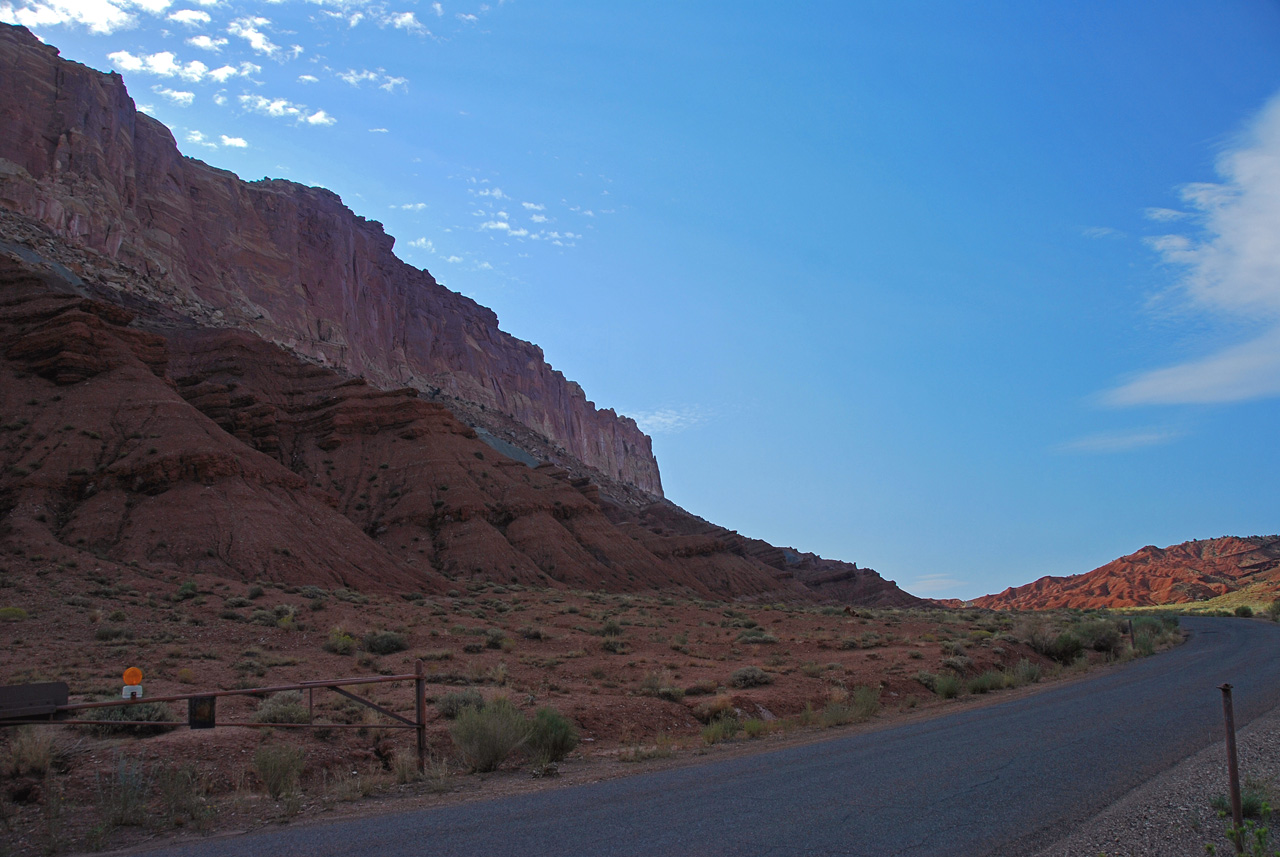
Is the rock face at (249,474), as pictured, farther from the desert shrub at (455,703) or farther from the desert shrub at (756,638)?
the desert shrub at (455,703)

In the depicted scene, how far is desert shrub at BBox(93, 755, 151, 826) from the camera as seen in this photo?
8172mm

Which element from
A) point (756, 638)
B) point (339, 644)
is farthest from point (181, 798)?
point (756, 638)

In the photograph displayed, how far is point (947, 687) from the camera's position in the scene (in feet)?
61.7

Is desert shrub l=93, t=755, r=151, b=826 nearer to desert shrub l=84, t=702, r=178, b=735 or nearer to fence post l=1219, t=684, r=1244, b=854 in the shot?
desert shrub l=84, t=702, r=178, b=735

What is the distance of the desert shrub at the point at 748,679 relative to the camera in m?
19.3

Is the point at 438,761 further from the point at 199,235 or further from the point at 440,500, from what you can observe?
the point at 199,235

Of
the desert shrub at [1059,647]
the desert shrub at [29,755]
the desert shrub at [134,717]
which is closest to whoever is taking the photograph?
the desert shrub at [29,755]

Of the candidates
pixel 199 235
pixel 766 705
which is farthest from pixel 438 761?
pixel 199 235

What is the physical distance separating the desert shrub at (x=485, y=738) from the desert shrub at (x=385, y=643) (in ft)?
39.8

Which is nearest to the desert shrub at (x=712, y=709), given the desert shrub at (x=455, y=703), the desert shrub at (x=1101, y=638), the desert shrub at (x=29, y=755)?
the desert shrub at (x=455, y=703)

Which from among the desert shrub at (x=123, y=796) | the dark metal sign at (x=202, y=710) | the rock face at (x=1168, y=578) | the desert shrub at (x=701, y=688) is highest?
the dark metal sign at (x=202, y=710)

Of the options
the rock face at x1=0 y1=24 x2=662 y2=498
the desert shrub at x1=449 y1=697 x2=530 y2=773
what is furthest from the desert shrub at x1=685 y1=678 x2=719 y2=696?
the rock face at x1=0 y1=24 x2=662 y2=498

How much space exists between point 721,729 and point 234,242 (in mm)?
101959

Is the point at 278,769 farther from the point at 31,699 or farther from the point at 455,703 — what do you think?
the point at 455,703
